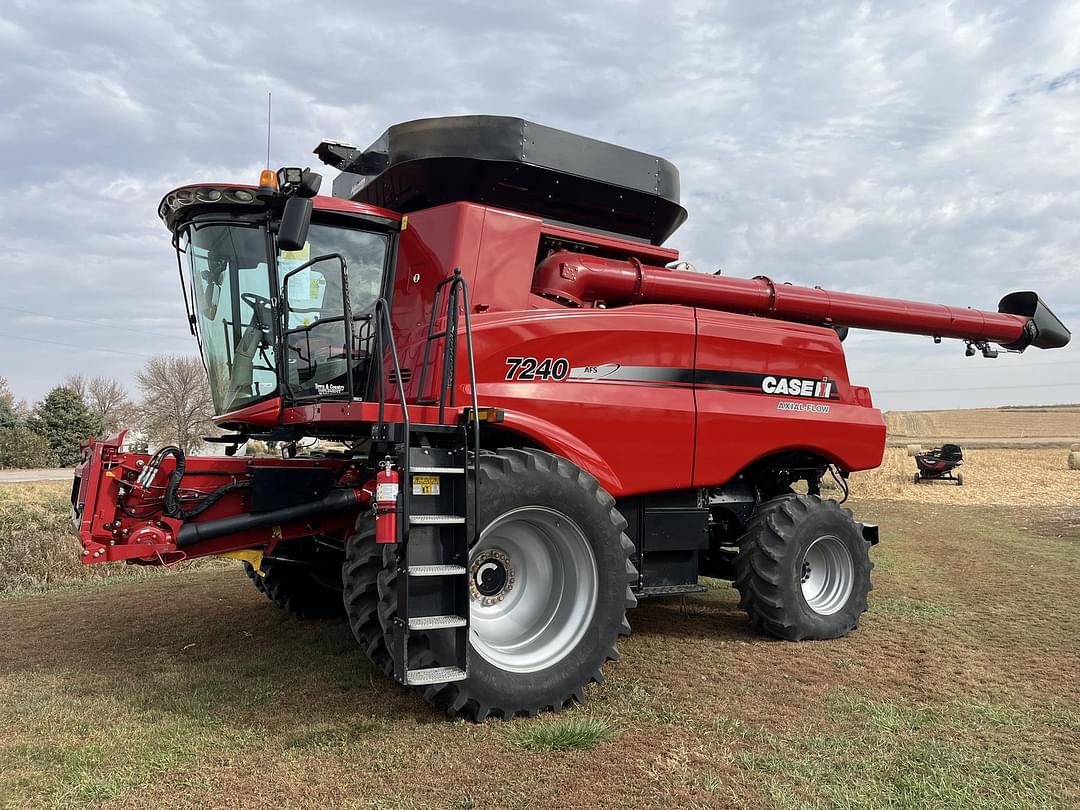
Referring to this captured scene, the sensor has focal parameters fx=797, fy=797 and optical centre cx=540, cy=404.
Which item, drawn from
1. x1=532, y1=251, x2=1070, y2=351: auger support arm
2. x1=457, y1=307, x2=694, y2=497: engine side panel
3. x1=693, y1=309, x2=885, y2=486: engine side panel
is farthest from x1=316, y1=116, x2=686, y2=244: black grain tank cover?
x1=693, y1=309, x2=885, y2=486: engine side panel

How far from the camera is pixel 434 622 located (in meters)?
3.88

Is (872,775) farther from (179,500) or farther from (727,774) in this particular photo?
(179,500)

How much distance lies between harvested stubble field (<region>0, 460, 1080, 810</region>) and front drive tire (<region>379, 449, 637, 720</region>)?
189 mm

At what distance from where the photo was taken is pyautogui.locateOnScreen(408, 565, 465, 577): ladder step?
390 cm

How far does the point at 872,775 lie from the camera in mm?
3486

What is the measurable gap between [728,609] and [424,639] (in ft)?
13.5

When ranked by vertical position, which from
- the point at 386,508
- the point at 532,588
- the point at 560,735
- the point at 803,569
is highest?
the point at 386,508

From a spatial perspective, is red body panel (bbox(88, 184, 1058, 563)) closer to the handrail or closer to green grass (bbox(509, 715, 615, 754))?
the handrail

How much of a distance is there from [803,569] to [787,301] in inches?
87.3

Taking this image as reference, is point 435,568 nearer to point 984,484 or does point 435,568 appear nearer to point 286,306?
point 286,306

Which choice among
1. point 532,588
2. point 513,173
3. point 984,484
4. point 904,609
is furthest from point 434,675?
point 984,484

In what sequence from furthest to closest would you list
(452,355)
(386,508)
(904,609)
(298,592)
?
(904,609)
(298,592)
(452,355)
(386,508)

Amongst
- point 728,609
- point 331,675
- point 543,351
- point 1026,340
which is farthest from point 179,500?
point 1026,340

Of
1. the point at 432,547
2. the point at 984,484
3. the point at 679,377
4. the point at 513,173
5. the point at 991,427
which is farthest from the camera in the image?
the point at 991,427
